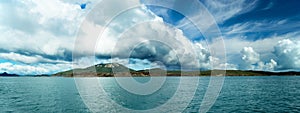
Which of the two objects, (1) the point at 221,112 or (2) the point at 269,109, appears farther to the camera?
(2) the point at 269,109

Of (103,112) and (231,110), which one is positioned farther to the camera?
(231,110)

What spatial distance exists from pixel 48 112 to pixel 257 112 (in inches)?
1582

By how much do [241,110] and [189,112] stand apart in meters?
11.5

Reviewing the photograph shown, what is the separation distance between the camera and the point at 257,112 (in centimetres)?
4291

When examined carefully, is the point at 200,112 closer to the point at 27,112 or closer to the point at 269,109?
the point at 269,109

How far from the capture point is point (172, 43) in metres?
37.6

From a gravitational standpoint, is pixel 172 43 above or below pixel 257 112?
above

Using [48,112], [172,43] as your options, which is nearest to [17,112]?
[48,112]

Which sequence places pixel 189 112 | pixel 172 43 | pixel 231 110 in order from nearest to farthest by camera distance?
pixel 172 43 → pixel 189 112 → pixel 231 110

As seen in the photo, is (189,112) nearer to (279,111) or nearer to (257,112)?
(257,112)

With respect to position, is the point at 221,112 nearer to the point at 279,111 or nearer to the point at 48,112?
the point at 279,111

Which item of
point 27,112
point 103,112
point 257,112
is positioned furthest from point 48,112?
point 257,112

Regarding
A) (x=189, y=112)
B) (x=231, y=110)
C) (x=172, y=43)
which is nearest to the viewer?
(x=172, y=43)

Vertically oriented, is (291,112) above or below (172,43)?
below
